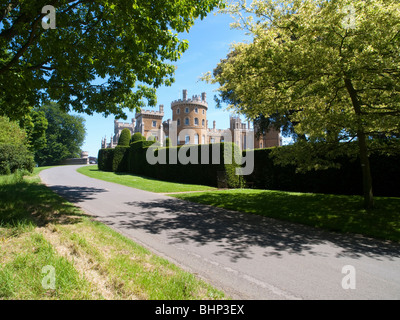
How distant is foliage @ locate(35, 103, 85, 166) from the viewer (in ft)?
194

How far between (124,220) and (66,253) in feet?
13.1

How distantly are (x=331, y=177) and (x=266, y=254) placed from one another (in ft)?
36.9

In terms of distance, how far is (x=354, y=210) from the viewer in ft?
29.8

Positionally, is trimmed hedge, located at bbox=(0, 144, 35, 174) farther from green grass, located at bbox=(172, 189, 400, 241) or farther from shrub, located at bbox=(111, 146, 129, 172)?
green grass, located at bbox=(172, 189, 400, 241)

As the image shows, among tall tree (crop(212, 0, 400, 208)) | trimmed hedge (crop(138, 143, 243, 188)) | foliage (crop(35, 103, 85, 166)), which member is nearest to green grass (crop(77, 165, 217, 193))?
trimmed hedge (crop(138, 143, 243, 188))

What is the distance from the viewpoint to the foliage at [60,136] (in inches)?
2334

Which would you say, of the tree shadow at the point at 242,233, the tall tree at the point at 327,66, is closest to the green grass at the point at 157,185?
the tree shadow at the point at 242,233

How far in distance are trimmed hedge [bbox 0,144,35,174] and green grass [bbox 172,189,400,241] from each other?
2201 cm

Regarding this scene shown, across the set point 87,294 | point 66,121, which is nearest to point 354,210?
point 87,294

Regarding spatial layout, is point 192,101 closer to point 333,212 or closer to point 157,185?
point 157,185

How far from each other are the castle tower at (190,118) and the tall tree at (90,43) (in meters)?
47.6

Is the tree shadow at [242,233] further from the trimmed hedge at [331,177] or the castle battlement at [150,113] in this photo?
the castle battlement at [150,113]

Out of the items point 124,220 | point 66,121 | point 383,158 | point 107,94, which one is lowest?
point 124,220
